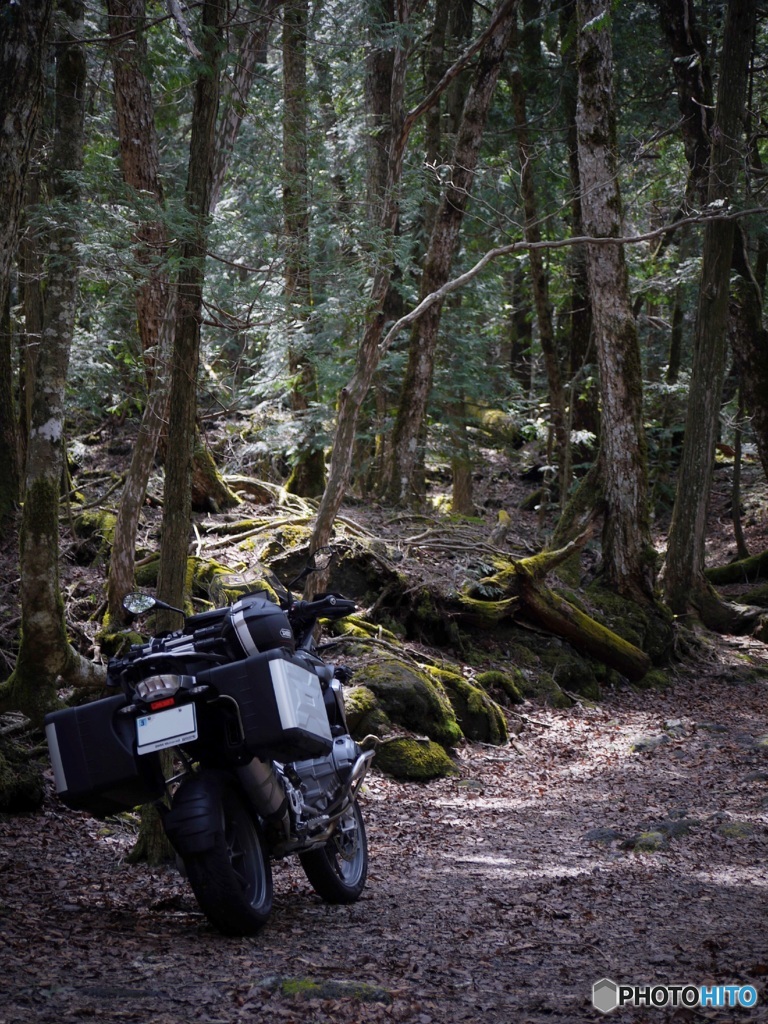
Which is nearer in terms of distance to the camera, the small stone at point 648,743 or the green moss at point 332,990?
the green moss at point 332,990

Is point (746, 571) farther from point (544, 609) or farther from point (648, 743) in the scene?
point (648, 743)

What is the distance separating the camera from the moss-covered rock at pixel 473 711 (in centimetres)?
1005

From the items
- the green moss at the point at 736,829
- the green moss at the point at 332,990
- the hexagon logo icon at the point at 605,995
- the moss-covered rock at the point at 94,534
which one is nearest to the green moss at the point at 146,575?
the moss-covered rock at the point at 94,534

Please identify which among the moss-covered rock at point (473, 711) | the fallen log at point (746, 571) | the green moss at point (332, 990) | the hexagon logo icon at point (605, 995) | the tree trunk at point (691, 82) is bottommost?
the moss-covered rock at point (473, 711)

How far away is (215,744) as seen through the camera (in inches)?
171

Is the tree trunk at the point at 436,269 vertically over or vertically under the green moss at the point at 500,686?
over

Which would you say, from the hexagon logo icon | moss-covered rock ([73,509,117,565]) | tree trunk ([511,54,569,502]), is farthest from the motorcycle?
tree trunk ([511,54,569,502])

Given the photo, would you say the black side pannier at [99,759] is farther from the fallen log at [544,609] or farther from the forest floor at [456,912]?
the fallen log at [544,609]

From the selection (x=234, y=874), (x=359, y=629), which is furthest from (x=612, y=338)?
(x=234, y=874)

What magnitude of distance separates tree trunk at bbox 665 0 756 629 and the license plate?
13.1 metres

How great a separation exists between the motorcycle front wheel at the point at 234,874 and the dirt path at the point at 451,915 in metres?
0.12

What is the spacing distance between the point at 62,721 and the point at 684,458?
13419 millimetres

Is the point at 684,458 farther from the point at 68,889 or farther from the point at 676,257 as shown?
the point at 68,889

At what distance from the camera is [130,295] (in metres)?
8.24
